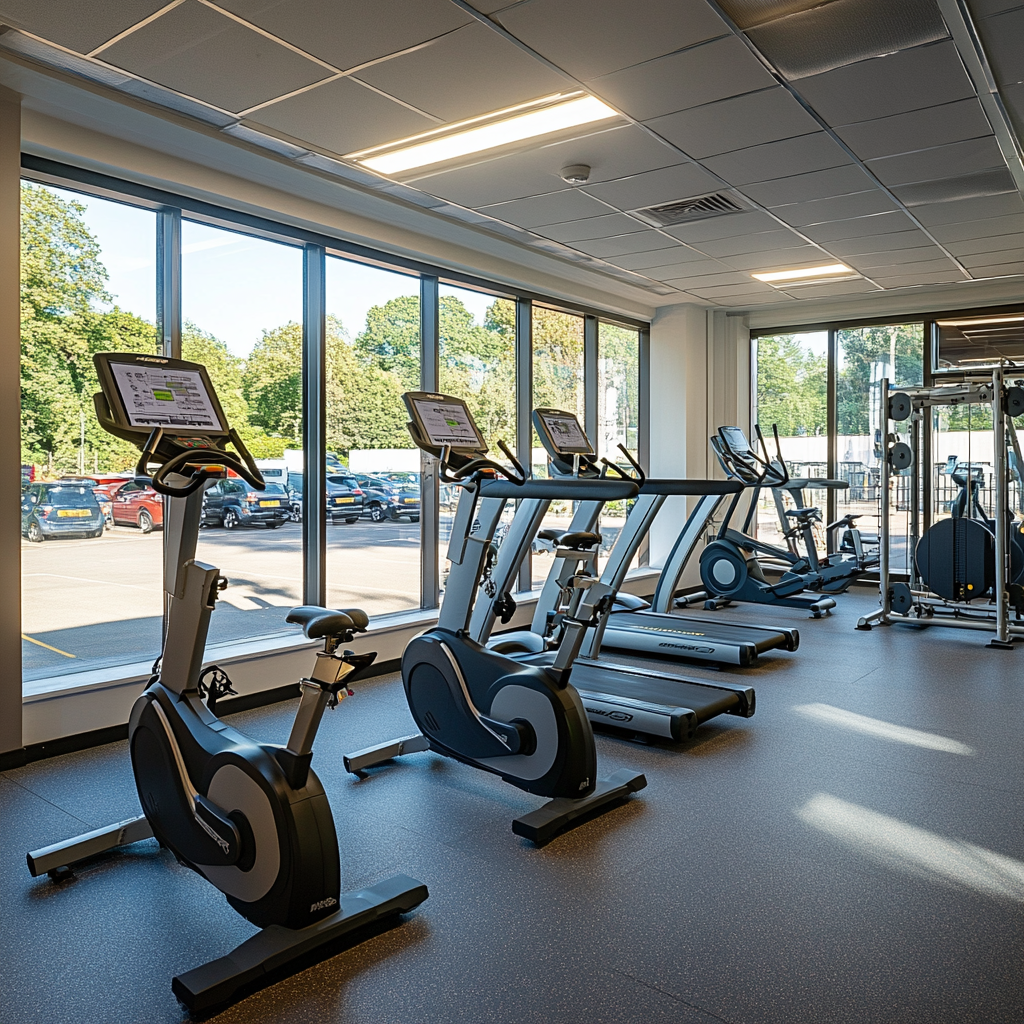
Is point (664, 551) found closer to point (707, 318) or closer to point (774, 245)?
point (707, 318)

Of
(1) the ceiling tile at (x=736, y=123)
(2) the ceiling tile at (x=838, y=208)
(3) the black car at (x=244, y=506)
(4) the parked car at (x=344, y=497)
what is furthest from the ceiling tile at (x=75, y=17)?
(2) the ceiling tile at (x=838, y=208)

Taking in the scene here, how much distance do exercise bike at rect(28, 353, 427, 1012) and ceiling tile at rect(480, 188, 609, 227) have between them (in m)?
2.93

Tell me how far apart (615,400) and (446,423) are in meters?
4.81

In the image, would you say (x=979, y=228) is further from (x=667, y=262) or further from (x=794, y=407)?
(x=794, y=407)

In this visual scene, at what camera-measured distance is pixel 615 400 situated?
26.8ft

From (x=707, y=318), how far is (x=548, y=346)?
2068 millimetres

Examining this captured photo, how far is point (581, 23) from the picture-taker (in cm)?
300

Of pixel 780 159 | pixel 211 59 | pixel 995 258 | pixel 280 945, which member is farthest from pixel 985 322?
pixel 280 945

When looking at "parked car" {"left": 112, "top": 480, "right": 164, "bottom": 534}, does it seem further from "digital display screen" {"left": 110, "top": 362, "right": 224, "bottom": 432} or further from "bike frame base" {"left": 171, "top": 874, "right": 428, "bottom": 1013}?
"bike frame base" {"left": 171, "top": 874, "right": 428, "bottom": 1013}

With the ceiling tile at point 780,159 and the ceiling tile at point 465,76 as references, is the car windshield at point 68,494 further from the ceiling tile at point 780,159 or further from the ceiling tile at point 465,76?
the ceiling tile at point 780,159

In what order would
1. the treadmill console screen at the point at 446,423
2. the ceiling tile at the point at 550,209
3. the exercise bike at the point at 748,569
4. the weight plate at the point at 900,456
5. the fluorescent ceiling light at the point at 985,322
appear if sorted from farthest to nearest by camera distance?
1. the fluorescent ceiling light at the point at 985,322
2. the exercise bike at the point at 748,569
3. the weight plate at the point at 900,456
4. the ceiling tile at the point at 550,209
5. the treadmill console screen at the point at 446,423

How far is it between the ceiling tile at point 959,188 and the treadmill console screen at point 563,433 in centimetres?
235

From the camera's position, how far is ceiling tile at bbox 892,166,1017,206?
182 inches

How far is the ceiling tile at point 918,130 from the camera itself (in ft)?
12.4
